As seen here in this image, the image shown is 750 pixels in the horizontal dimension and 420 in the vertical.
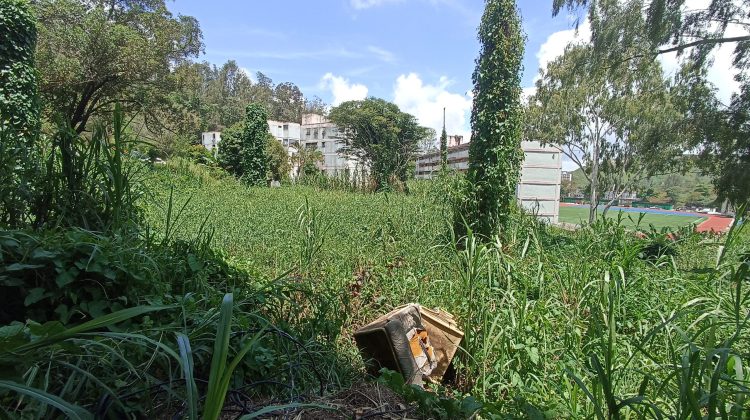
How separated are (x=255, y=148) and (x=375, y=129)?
38.5ft

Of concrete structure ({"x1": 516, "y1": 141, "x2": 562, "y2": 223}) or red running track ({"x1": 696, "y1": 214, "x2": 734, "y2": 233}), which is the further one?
concrete structure ({"x1": 516, "y1": 141, "x2": 562, "y2": 223})

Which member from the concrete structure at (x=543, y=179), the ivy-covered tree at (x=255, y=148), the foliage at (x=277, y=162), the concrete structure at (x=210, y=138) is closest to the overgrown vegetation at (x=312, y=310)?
the concrete structure at (x=543, y=179)

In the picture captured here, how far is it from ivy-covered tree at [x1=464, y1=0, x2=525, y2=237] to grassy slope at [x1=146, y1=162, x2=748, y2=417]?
0.42 metres

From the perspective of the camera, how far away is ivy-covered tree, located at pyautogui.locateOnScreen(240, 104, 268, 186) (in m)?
17.0

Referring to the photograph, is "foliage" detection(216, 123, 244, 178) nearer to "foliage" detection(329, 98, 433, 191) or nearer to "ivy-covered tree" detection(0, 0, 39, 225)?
"foliage" detection(329, 98, 433, 191)

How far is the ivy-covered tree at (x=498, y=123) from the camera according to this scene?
213 inches

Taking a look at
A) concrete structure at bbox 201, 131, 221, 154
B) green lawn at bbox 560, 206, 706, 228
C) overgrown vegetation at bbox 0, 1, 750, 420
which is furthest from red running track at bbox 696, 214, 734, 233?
concrete structure at bbox 201, 131, 221, 154

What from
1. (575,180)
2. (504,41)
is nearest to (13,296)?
(504,41)

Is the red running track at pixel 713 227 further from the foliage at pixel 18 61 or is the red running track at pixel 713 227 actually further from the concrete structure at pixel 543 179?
the foliage at pixel 18 61

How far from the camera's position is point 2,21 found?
6598mm

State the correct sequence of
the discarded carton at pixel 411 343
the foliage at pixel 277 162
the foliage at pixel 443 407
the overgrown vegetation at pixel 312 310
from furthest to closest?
1. the foliage at pixel 277 162
2. the discarded carton at pixel 411 343
3. the foliage at pixel 443 407
4. the overgrown vegetation at pixel 312 310

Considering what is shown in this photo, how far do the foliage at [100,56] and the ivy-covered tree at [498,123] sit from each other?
11.7 m

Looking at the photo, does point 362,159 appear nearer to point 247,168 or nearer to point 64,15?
point 247,168

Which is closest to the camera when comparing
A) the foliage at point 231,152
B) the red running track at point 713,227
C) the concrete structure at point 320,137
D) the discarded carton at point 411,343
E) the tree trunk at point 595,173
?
the discarded carton at point 411,343
